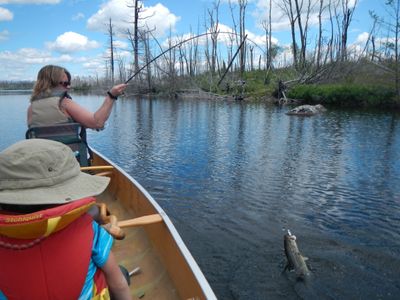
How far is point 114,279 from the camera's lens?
2082 mm

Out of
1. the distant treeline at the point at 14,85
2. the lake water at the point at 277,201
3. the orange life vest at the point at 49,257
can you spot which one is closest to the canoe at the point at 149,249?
the orange life vest at the point at 49,257

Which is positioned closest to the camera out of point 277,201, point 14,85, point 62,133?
point 62,133

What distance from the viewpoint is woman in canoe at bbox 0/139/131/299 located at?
5.42 ft

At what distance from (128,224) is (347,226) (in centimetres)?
501

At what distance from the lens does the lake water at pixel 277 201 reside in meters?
5.70

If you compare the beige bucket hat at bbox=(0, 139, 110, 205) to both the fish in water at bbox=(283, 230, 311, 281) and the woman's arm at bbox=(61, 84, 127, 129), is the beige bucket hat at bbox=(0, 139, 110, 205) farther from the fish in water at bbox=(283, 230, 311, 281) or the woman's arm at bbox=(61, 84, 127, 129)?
the fish in water at bbox=(283, 230, 311, 281)

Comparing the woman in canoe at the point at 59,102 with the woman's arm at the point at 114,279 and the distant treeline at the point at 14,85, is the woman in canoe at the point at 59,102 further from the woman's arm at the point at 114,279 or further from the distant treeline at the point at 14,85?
the distant treeline at the point at 14,85

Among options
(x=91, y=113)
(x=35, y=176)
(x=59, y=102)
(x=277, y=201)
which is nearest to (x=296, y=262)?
(x=277, y=201)

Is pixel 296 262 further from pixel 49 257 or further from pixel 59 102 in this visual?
pixel 49 257

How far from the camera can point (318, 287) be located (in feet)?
17.8

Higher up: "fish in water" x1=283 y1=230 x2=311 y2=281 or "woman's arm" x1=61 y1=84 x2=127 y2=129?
"woman's arm" x1=61 y1=84 x2=127 y2=129

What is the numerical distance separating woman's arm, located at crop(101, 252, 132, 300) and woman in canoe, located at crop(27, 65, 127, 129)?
7.38 feet

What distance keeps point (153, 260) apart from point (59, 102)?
6.23 feet

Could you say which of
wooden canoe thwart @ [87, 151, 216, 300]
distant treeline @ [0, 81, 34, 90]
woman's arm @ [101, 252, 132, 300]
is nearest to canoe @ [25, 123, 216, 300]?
wooden canoe thwart @ [87, 151, 216, 300]
